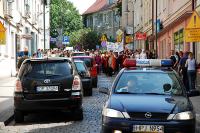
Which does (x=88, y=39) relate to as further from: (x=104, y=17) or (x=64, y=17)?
(x=64, y=17)

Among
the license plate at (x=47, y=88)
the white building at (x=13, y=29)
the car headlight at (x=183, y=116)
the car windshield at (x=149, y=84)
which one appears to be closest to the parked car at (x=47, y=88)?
the license plate at (x=47, y=88)

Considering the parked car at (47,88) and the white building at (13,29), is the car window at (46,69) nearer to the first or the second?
the parked car at (47,88)

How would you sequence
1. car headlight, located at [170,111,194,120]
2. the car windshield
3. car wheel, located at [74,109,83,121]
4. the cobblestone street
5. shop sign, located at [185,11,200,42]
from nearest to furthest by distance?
car headlight, located at [170,111,194,120] → the car windshield → the cobblestone street → car wheel, located at [74,109,83,121] → shop sign, located at [185,11,200,42]

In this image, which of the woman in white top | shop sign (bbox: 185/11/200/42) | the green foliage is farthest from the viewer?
the green foliage

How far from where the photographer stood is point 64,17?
9944cm

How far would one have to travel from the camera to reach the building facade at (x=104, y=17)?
92.8 m

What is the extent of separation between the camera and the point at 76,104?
13.0 m

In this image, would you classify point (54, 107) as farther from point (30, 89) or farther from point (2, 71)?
point (2, 71)

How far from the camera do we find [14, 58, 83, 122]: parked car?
506 inches

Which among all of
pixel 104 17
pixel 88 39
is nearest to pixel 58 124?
pixel 88 39

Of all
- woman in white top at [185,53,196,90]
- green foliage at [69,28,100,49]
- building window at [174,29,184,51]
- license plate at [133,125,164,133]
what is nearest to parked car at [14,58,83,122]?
license plate at [133,125,164,133]

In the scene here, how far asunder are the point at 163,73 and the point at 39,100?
3422mm

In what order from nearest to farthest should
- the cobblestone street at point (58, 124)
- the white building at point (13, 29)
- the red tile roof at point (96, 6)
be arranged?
the cobblestone street at point (58, 124), the white building at point (13, 29), the red tile roof at point (96, 6)

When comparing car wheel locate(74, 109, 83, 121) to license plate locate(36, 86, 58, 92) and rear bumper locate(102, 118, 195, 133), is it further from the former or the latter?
rear bumper locate(102, 118, 195, 133)
